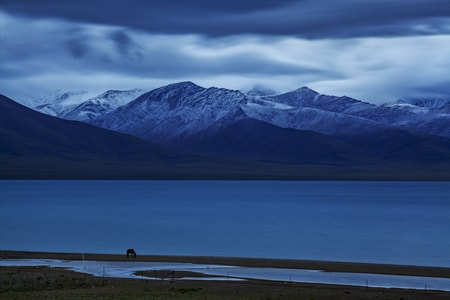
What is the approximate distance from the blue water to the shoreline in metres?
5.07

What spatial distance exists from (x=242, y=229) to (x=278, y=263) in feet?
118

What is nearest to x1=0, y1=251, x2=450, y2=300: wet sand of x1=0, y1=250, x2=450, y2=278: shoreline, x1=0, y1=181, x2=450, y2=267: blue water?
x1=0, y1=250, x2=450, y2=278: shoreline

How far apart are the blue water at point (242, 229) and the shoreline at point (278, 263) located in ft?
16.6

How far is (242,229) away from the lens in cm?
9625

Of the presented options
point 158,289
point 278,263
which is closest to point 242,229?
point 278,263

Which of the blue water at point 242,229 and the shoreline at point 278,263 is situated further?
the blue water at point 242,229

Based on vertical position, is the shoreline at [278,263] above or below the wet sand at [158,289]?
above

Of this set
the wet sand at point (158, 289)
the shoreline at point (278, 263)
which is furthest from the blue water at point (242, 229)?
the wet sand at point (158, 289)

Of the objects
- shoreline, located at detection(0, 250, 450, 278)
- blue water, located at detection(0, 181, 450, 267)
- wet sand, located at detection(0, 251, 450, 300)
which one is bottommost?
wet sand, located at detection(0, 251, 450, 300)

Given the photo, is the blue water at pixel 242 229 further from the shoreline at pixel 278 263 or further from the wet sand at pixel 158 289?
the wet sand at pixel 158 289

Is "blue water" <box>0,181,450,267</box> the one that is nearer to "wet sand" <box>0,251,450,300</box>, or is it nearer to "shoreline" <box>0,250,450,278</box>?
"shoreline" <box>0,250,450,278</box>

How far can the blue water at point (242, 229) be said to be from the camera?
7312cm

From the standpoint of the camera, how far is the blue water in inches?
2879

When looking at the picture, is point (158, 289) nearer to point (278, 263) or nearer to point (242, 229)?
point (278, 263)
